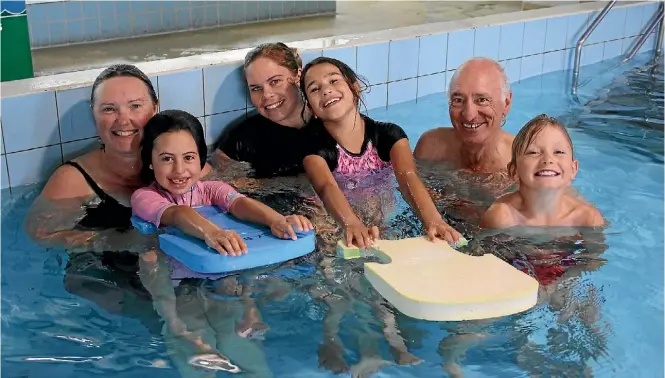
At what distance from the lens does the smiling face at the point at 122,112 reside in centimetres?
361

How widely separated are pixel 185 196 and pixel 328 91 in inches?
33.4

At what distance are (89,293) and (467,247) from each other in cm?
156

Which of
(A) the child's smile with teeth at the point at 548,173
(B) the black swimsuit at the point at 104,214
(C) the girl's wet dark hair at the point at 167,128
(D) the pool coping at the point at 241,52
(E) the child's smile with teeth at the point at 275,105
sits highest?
(D) the pool coping at the point at 241,52

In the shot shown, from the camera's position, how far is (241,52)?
4887 mm

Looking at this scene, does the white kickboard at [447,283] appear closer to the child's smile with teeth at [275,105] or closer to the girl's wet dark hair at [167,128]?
the girl's wet dark hair at [167,128]

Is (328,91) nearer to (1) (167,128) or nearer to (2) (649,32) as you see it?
(1) (167,128)

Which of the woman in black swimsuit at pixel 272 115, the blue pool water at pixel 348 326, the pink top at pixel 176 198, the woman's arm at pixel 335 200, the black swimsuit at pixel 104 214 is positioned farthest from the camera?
the woman in black swimsuit at pixel 272 115

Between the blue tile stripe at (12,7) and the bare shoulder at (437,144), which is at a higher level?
the blue tile stripe at (12,7)

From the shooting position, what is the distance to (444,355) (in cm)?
272

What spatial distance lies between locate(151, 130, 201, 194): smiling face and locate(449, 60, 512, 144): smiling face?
4.60ft

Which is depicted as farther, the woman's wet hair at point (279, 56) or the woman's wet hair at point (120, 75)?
the woman's wet hair at point (279, 56)

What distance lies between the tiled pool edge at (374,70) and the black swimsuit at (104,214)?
45 centimetres

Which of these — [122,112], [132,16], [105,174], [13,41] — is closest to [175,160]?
[122,112]

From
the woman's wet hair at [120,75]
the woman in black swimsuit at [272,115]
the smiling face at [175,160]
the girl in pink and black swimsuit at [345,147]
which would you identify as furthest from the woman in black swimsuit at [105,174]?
the girl in pink and black swimsuit at [345,147]
